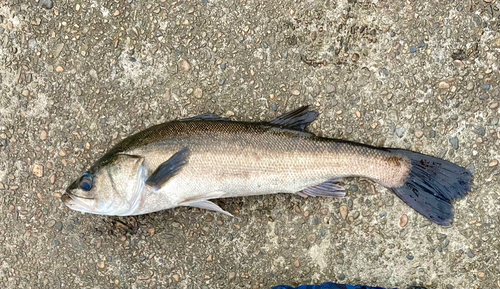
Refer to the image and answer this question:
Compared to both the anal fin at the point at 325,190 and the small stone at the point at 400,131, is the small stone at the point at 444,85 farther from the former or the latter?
the anal fin at the point at 325,190

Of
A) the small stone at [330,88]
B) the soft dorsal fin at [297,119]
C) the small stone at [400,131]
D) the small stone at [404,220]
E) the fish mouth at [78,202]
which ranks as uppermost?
the small stone at [330,88]

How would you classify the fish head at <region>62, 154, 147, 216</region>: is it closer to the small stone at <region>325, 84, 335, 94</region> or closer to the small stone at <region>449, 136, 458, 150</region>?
the small stone at <region>325, 84, 335, 94</region>

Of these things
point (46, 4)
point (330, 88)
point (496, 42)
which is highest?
point (46, 4)

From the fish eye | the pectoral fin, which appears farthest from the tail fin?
the fish eye

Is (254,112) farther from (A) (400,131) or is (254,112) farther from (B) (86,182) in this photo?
(B) (86,182)

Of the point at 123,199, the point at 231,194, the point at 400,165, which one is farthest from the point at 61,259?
the point at 400,165

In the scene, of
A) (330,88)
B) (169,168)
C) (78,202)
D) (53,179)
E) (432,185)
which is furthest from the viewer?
(53,179)

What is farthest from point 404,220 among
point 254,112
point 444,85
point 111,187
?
point 111,187

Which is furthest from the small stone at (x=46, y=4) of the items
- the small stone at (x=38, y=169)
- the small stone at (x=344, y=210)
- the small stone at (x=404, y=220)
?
the small stone at (x=404, y=220)
